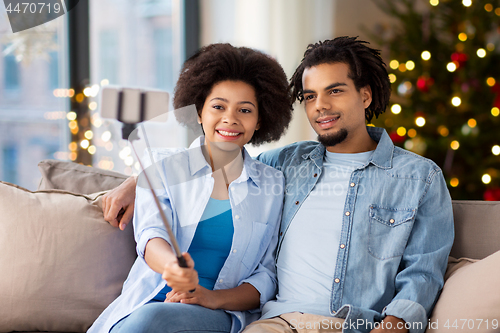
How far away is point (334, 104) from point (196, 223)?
22.9 inches

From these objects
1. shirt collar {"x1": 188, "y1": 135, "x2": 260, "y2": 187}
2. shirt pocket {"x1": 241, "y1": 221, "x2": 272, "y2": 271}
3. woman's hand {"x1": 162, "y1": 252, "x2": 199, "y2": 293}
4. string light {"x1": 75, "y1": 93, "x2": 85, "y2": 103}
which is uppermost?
string light {"x1": 75, "y1": 93, "x2": 85, "y2": 103}

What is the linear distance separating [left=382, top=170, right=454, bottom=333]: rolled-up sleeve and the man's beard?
0.29 metres

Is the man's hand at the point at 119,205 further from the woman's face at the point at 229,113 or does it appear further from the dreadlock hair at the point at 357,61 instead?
the dreadlock hair at the point at 357,61

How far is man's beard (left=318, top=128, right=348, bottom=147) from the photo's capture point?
1.37 m

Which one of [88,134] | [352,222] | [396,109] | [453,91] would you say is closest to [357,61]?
[352,222]

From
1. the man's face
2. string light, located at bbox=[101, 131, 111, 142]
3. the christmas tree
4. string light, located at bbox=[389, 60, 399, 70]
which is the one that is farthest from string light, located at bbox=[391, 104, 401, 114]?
string light, located at bbox=[101, 131, 111, 142]

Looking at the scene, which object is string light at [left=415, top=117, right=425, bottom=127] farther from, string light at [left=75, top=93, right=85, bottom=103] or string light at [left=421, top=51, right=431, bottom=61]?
string light at [left=75, top=93, right=85, bottom=103]

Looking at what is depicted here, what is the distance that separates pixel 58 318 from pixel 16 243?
25 cm

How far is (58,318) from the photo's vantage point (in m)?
1.22

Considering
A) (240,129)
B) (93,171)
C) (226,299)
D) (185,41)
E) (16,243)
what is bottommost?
(226,299)

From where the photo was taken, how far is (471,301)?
3.39ft

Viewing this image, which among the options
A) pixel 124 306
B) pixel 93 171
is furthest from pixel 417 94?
pixel 124 306

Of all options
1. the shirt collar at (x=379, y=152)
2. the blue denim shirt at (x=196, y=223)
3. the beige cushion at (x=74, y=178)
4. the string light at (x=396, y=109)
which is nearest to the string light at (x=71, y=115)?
the beige cushion at (x=74, y=178)

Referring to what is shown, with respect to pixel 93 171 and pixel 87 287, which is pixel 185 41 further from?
pixel 87 287
